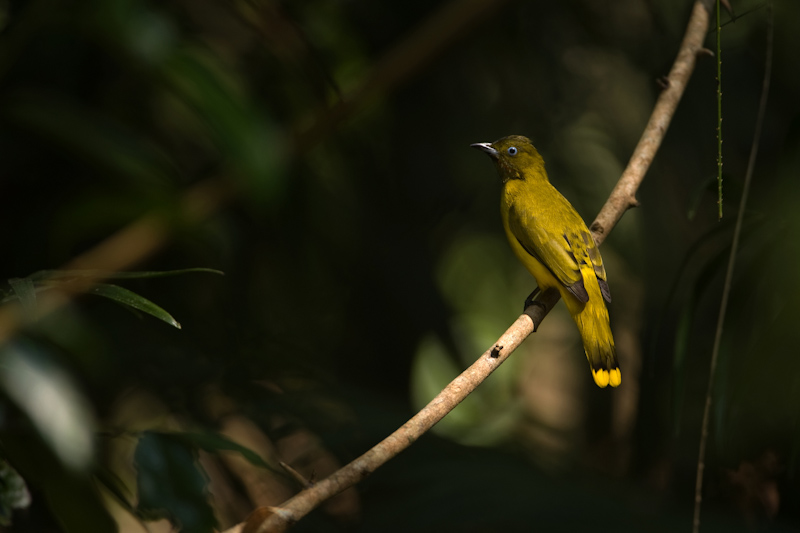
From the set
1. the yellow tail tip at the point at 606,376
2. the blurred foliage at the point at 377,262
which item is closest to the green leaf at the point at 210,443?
the blurred foliage at the point at 377,262

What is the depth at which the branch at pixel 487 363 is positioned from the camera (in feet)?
4.66

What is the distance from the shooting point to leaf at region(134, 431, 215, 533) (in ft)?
5.90

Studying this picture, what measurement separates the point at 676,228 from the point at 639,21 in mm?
1204

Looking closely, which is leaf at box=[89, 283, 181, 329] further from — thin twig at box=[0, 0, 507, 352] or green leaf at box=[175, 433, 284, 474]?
thin twig at box=[0, 0, 507, 352]

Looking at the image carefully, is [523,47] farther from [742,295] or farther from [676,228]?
[742,295]

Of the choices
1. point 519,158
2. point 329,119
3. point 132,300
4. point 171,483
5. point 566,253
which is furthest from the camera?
point 519,158

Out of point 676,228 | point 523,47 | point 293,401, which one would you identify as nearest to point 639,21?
point 523,47

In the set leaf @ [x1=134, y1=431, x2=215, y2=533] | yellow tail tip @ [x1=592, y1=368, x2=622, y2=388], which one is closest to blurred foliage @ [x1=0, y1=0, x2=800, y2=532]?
leaf @ [x1=134, y1=431, x2=215, y2=533]

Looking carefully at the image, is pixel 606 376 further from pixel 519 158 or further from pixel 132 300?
pixel 132 300

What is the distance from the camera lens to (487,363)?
1.88 meters

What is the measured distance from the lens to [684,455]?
3.56m

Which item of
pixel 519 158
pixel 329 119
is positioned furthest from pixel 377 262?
pixel 329 119

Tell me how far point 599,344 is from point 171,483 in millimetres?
1621

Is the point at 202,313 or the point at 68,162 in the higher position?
the point at 68,162
